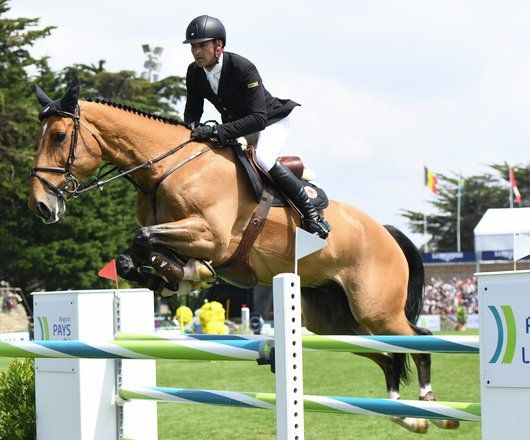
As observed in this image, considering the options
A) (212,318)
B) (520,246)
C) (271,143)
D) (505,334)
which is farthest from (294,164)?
(212,318)

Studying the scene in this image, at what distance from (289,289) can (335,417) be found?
5.21 m

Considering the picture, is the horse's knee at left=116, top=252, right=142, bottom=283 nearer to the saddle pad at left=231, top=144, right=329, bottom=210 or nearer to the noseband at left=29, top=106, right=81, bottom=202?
the noseband at left=29, top=106, right=81, bottom=202

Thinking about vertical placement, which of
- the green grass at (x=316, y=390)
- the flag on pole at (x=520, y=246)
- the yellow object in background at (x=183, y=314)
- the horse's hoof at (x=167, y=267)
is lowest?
the green grass at (x=316, y=390)

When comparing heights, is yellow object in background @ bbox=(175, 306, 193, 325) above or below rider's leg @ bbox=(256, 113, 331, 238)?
below

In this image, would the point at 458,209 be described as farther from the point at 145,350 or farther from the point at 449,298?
the point at 145,350

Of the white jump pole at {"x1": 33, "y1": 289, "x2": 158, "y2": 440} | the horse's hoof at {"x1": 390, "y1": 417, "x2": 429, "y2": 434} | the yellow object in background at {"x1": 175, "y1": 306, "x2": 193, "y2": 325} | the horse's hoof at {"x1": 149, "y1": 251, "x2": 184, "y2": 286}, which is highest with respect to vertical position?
the horse's hoof at {"x1": 149, "y1": 251, "x2": 184, "y2": 286}

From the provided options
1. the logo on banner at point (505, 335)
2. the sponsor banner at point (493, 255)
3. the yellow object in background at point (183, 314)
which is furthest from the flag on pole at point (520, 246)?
the sponsor banner at point (493, 255)

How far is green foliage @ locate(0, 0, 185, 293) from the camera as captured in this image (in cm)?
2775

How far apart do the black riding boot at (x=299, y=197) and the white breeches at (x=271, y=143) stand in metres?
0.05

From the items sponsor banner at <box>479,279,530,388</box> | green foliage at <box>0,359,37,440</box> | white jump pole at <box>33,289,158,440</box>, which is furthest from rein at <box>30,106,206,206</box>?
sponsor banner at <box>479,279,530,388</box>

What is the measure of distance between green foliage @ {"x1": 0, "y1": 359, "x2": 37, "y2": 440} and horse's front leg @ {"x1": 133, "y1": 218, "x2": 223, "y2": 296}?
59.9 inches

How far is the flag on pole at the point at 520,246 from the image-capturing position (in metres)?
3.21

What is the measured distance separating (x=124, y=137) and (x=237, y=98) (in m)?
0.63

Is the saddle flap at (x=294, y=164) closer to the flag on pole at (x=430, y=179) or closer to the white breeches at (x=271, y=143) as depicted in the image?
the white breeches at (x=271, y=143)
